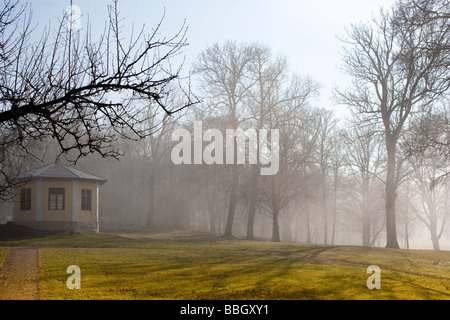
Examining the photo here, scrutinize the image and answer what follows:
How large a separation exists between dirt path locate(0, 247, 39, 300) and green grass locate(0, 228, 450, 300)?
310mm

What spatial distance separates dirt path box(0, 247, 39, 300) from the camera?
37.9ft

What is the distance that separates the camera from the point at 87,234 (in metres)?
36.0

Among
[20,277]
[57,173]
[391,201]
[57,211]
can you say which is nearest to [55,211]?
[57,211]

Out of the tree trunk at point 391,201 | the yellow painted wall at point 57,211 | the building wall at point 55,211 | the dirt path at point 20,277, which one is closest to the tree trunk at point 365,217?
the tree trunk at point 391,201

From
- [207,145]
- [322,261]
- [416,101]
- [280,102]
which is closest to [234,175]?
[207,145]

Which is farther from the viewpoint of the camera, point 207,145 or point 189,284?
point 207,145

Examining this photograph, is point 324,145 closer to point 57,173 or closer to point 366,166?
point 366,166

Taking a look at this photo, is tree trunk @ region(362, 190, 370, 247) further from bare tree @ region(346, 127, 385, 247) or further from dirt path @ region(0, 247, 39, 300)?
dirt path @ region(0, 247, 39, 300)

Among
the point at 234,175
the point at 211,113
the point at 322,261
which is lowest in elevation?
the point at 322,261

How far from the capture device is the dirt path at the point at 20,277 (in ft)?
37.9

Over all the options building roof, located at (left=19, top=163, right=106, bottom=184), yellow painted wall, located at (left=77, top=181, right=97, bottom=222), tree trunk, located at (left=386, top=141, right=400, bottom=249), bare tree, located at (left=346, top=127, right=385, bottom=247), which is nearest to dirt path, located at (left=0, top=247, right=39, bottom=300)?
building roof, located at (left=19, top=163, right=106, bottom=184)

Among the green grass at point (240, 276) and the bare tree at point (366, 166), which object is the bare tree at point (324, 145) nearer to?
the bare tree at point (366, 166)
